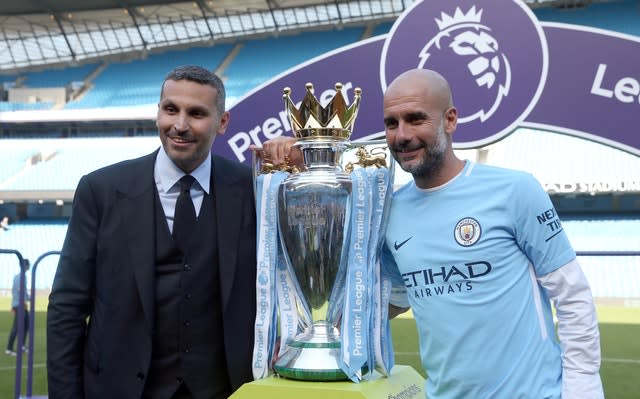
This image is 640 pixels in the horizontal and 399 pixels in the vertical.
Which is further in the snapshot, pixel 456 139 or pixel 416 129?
pixel 456 139

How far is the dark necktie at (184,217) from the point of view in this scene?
5.94 feet

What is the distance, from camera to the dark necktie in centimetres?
181

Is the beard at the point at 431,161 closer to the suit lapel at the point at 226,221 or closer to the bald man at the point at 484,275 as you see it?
the bald man at the point at 484,275

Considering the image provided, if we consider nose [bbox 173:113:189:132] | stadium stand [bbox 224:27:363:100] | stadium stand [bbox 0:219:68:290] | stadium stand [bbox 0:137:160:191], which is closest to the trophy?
nose [bbox 173:113:189:132]

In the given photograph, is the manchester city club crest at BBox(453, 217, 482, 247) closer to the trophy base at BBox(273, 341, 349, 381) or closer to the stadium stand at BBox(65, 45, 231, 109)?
the trophy base at BBox(273, 341, 349, 381)

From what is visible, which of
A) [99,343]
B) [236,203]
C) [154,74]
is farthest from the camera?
[154,74]

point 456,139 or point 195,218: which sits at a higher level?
point 456,139

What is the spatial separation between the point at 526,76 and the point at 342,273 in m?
2.60

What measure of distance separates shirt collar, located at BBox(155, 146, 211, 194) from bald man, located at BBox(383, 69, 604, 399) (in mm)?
518

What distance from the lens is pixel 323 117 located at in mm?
1772

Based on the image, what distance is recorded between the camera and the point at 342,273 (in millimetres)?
1791

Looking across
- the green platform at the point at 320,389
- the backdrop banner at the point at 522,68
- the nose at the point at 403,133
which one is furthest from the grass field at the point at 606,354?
the nose at the point at 403,133

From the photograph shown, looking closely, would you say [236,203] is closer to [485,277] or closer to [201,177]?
[201,177]

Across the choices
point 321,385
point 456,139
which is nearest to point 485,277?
point 321,385
